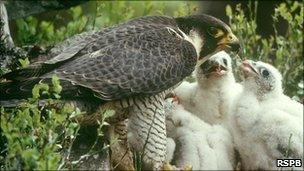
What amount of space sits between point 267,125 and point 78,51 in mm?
1438

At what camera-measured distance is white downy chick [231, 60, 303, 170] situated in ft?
18.6

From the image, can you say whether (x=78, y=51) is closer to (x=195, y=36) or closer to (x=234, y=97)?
(x=195, y=36)

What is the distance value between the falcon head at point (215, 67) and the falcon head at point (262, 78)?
238 millimetres

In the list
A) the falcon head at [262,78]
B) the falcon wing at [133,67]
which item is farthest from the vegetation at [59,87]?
the falcon head at [262,78]

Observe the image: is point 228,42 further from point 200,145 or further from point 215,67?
point 200,145

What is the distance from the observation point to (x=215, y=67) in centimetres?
621

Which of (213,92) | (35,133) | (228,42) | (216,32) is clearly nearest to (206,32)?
(216,32)

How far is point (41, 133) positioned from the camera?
4879 mm

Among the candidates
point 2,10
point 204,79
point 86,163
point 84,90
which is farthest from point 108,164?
point 2,10

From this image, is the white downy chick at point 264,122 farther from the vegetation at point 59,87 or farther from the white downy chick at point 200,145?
the vegetation at point 59,87

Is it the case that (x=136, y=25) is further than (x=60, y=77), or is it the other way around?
(x=136, y=25)

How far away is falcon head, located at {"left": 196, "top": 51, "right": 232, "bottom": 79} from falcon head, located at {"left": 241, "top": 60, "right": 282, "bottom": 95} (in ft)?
0.78

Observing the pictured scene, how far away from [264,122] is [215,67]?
0.68 metres

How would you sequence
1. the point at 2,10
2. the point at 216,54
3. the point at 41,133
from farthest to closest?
the point at 2,10 < the point at 216,54 < the point at 41,133
